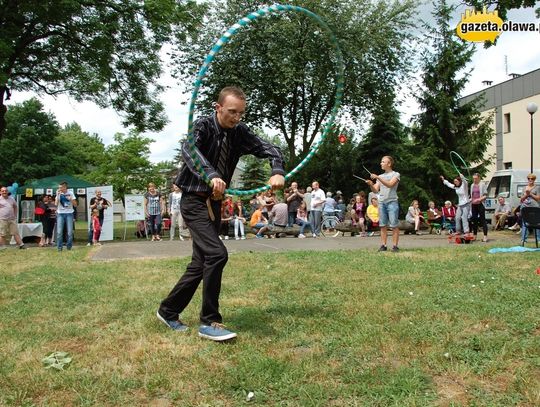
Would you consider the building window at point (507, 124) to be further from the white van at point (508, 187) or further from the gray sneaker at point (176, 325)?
the gray sneaker at point (176, 325)

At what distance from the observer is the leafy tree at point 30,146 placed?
61812mm

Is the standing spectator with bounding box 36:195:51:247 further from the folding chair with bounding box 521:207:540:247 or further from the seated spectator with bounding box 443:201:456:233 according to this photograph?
the folding chair with bounding box 521:207:540:247

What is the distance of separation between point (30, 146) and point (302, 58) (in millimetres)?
47042

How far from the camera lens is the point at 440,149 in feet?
88.8

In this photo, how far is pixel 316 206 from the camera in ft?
58.4

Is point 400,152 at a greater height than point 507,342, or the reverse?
point 400,152

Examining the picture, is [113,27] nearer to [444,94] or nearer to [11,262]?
[11,262]

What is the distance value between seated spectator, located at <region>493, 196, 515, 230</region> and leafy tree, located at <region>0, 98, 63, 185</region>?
184ft

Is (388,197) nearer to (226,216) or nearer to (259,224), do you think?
(259,224)

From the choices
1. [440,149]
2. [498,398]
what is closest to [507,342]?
[498,398]

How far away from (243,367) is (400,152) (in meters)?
28.5

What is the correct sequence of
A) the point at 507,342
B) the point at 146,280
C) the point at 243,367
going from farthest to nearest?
1. the point at 146,280
2. the point at 507,342
3. the point at 243,367

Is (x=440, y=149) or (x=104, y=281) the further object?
(x=440, y=149)

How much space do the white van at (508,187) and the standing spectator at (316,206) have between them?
10.2m
